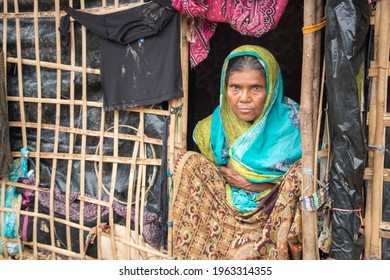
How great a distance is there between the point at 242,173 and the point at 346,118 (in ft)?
3.07

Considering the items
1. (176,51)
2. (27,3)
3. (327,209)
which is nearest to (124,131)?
(176,51)

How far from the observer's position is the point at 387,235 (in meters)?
2.91

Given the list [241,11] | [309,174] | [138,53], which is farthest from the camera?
[138,53]

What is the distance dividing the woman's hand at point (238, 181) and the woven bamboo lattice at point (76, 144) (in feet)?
1.20

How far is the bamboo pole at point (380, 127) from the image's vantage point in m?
2.78

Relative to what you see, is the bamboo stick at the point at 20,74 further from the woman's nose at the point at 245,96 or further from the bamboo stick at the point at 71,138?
the woman's nose at the point at 245,96

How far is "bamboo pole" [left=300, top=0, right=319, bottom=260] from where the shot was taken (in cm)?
293

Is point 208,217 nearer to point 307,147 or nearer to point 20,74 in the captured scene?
point 307,147

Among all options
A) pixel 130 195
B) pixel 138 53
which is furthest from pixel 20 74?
pixel 130 195

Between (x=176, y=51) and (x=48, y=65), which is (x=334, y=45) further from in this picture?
(x=48, y=65)

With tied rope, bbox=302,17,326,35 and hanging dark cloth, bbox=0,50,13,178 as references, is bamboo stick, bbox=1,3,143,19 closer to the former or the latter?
hanging dark cloth, bbox=0,50,13,178

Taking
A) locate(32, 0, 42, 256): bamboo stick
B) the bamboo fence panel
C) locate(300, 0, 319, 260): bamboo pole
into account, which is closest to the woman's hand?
locate(300, 0, 319, 260): bamboo pole

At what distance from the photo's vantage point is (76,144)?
3.97 metres

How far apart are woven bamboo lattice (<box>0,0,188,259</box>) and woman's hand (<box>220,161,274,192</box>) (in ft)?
1.20
